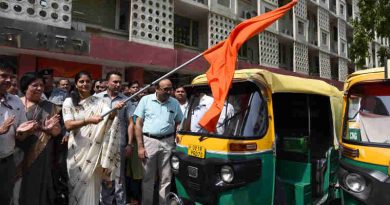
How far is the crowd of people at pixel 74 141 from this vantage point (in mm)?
3342

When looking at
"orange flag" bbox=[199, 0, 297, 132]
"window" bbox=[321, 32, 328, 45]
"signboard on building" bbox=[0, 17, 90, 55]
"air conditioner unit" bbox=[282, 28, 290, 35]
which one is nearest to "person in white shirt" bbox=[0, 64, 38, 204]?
"orange flag" bbox=[199, 0, 297, 132]

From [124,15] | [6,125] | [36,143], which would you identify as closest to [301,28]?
[124,15]

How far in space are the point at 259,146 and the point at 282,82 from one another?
808 mm

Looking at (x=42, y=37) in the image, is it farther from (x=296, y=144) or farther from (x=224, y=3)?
(x=224, y=3)

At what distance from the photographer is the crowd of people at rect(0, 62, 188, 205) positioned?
3342 millimetres

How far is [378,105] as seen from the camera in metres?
3.40

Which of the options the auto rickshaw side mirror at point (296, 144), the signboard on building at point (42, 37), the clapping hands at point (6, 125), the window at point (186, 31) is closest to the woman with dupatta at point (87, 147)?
the clapping hands at point (6, 125)

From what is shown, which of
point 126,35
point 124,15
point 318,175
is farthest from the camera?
point 124,15

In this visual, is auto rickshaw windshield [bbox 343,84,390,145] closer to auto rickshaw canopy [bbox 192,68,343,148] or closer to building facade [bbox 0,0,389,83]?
auto rickshaw canopy [bbox 192,68,343,148]

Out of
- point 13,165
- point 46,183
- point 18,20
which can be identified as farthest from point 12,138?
point 18,20

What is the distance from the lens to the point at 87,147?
151 inches

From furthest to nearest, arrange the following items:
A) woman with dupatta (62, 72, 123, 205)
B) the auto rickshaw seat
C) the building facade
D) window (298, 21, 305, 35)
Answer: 1. window (298, 21, 305, 35)
2. the building facade
3. the auto rickshaw seat
4. woman with dupatta (62, 72, 123, 205)

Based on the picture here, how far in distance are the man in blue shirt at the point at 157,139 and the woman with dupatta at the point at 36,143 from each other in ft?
4.49

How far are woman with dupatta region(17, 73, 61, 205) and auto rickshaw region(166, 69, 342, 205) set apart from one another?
138 cm
